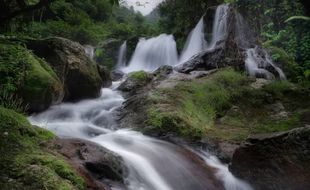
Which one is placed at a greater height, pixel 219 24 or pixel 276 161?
pixel 219 24

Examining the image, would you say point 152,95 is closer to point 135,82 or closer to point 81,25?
point 135,82

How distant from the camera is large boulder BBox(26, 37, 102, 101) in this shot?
9.22 m

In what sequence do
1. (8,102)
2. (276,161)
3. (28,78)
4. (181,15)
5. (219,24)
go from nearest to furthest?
(276,161), (8,102), (28,78), (219,24), (181,15)

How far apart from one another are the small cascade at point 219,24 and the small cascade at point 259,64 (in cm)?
207

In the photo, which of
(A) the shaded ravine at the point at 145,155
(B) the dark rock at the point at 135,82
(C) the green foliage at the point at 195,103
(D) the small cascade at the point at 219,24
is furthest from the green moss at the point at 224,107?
(D) the small cascade at the point at 219,24

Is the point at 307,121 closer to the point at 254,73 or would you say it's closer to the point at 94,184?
the point at 254,73

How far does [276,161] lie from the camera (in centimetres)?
548

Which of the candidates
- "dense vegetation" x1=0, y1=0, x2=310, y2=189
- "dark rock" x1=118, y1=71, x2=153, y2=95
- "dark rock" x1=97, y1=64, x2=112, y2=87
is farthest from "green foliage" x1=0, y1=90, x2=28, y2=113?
"dark rock" x1=97, y1=64, x2=112, y2=87

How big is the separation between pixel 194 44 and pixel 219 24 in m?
1.62

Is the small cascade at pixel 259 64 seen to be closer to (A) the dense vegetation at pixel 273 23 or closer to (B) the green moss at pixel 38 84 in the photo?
(A) the dense vegetation at pixel 273 23

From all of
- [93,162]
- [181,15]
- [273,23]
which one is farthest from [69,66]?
[181,15]

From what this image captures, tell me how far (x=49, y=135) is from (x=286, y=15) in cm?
1363

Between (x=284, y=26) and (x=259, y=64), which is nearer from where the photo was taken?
(x=259, y=64)

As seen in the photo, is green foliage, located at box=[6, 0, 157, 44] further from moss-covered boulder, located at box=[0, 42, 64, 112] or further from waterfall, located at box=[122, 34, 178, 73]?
moss-covered boulder, located at box=[0, 42, 64, 112]
